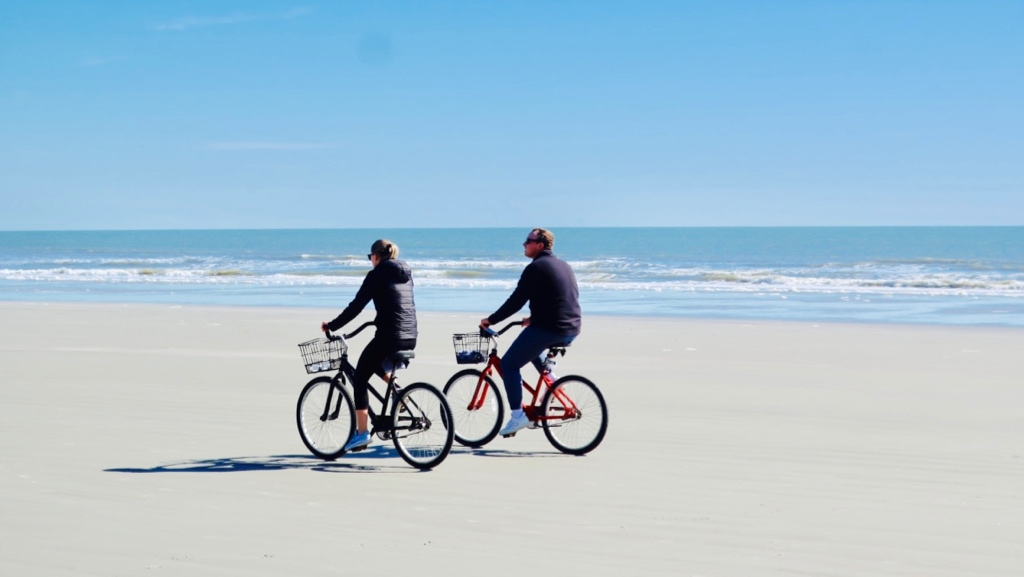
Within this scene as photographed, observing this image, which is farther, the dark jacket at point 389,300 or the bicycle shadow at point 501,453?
the bicycle shadow at point 501,453

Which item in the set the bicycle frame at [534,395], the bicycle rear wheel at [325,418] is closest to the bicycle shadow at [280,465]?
the bicycle rear wheel at [325,418]

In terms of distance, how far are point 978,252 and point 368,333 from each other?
217 ft

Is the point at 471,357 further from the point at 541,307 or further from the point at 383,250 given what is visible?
the point at 383,250

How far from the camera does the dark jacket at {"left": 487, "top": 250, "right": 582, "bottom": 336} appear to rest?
718cm

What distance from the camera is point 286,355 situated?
14.2 meters

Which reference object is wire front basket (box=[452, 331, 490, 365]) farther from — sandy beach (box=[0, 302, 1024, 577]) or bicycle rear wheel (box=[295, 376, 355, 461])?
bicycle rear wheel (box=[295, 376, 355, 461])

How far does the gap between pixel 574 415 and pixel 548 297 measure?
0.93 meters

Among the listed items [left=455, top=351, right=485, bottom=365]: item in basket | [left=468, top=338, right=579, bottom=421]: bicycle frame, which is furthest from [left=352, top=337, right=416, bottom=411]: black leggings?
[left=468, top=338, right=579, bottom=421]: bicycle frame

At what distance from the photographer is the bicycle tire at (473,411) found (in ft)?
25.0

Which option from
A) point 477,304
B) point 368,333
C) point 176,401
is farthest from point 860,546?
point 477,304

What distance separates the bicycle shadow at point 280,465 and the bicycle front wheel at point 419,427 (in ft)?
0.39

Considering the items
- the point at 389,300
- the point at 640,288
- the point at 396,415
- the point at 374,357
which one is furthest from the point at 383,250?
the point at 640,288

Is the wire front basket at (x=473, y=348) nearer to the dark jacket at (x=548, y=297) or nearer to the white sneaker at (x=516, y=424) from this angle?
the dark jacket at (x=548, y=297)

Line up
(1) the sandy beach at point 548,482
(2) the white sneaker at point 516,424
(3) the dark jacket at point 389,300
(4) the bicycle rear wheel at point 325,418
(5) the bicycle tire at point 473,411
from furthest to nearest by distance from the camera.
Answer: (5) the bicycle tire at point 473,411
(2) the white sneaker at point 516,424
(4) the bicycle rear wheel at point 325,418
(3) the dark jacket at point 389,300
(1) the sandy beach at point 548,482
